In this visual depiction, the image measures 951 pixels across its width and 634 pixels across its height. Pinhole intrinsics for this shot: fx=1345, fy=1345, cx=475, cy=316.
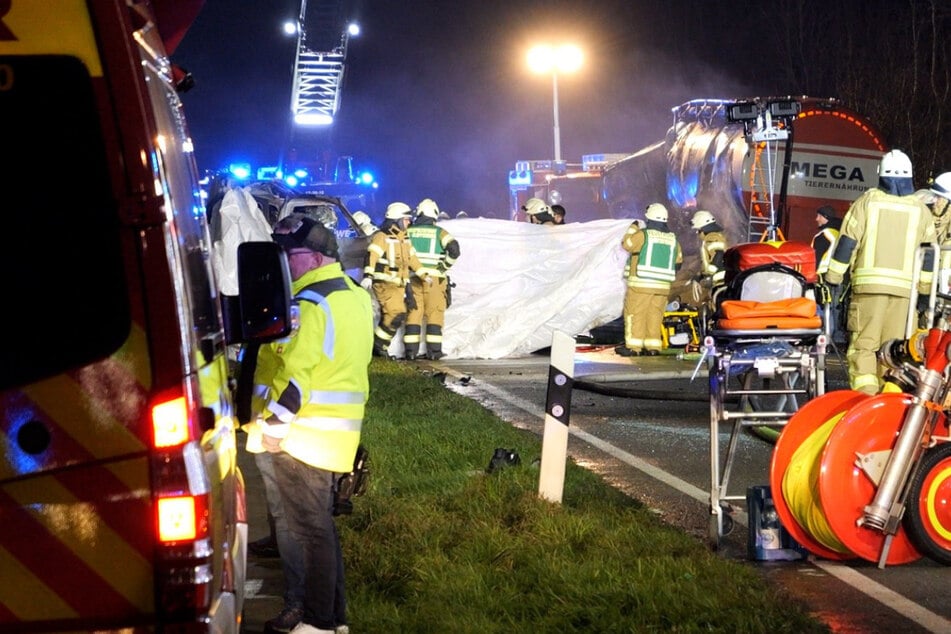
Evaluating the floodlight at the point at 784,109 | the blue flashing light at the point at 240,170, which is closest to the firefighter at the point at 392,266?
the floodlight at the point at 784,109

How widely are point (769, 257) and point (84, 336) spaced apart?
664 centimetres

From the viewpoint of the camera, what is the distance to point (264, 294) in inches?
148

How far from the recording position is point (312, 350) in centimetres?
515

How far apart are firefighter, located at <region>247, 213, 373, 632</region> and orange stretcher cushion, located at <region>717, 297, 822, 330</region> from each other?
2164 mm

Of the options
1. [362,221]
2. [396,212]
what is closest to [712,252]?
[396,212]

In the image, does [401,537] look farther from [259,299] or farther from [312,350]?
[259,299]

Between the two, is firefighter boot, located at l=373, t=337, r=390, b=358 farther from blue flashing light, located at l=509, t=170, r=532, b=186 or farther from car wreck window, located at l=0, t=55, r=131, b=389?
blue flashing light, located at l=509, t=170, r=532, b=186

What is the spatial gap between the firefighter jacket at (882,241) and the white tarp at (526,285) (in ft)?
25.9

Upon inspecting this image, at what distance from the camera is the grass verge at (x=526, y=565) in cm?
539

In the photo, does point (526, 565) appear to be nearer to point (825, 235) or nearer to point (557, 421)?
point (557, 421)

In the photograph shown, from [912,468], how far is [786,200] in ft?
40.7

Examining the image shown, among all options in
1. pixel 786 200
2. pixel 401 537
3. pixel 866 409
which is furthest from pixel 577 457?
pixel 786 200

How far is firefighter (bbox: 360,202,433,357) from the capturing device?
53.2 feet

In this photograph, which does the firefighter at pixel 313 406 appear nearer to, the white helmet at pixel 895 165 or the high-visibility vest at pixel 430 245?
the white helmet at pixel 895 165
